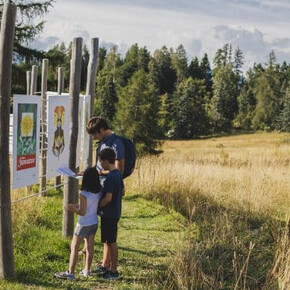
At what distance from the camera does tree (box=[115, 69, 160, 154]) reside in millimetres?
41812

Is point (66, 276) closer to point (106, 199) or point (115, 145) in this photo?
point (106, 199)

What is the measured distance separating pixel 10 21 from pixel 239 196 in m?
6.21

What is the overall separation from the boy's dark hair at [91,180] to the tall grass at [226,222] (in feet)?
3.89

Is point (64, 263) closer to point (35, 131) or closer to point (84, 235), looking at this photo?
point (84, 235)

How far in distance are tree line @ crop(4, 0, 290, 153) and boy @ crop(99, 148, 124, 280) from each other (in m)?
33.1

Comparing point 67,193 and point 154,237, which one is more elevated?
point 67,193

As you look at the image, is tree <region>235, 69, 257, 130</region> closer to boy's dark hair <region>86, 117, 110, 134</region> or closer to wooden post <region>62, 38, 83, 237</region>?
wooden post <region>62, 38, 83, 237</region>

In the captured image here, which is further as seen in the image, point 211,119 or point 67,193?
point 211,119

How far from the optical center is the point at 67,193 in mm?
7152

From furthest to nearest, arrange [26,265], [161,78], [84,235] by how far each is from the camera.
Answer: [161,78] < [26,265] < [84,235]

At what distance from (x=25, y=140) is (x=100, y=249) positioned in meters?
2.02

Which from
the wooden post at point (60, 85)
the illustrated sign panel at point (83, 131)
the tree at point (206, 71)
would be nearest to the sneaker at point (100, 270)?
the illustrated sign panel at point (83, 131)

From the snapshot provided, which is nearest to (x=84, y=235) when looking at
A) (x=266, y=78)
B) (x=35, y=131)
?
(x=35, y=131)

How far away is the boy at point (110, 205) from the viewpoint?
17.4ft
